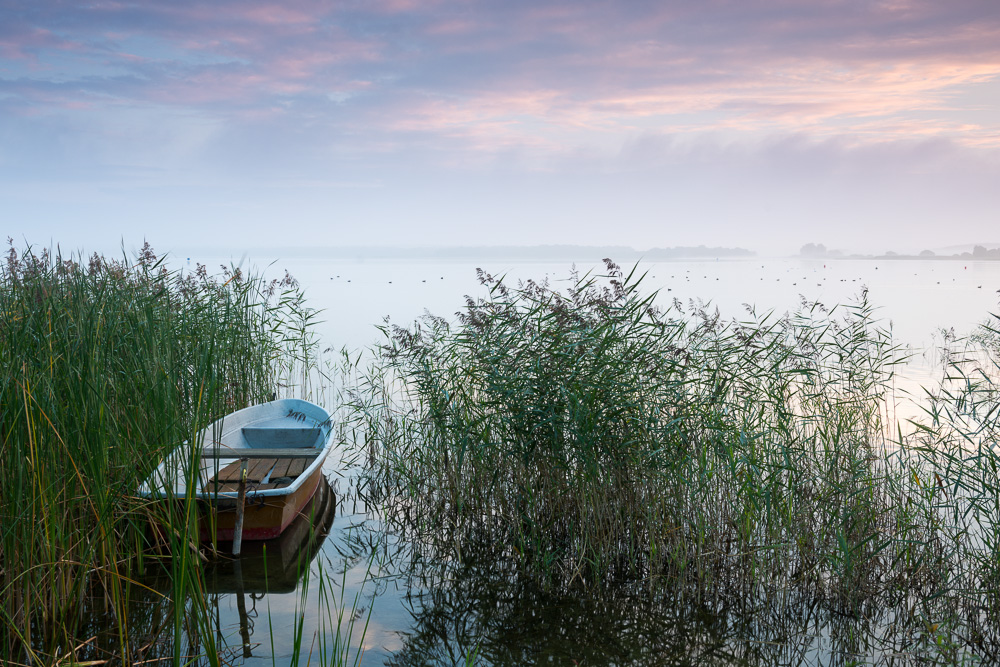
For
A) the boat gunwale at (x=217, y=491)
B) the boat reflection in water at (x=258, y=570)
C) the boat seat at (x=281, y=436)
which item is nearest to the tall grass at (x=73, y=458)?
the boat gunwale at (x=217, y=491)

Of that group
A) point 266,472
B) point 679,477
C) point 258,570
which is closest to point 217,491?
point 258,570

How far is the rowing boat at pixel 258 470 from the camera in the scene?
509 cm

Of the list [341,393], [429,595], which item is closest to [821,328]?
[429,595]

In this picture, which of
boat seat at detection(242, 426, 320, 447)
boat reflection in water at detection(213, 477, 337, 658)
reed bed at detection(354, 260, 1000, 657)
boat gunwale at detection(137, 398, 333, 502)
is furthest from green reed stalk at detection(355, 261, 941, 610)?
boat seat at detection(242, 426, 320, 447)

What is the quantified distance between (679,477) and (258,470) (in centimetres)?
407

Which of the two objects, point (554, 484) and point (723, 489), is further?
point (554, 484)

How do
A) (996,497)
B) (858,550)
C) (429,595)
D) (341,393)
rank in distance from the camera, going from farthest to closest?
(341,393)
(429,595)
(858,550)
(996,497)

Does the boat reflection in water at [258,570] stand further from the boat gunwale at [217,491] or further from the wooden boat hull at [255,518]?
the boat gunwale at [217,491]

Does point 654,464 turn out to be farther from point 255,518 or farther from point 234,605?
point 255,518

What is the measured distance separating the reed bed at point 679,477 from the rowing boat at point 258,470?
4.56 feet

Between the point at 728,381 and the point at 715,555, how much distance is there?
1249 mm

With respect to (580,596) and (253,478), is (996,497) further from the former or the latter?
(253,478)

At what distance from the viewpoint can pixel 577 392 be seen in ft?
17.2

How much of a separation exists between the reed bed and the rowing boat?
139cm
